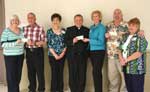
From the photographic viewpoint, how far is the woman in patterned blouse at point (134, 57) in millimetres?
3747

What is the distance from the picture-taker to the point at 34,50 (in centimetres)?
481

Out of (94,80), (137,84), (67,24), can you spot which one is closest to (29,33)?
(67,24)

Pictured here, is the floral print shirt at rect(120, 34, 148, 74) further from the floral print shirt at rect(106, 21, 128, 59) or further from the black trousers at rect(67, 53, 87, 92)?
the black trousers at rect(67, 53, 87, 92)

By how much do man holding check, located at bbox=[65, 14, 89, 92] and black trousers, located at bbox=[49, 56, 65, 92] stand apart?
0.57 feet

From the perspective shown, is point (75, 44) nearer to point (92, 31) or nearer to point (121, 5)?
point (92, 31)

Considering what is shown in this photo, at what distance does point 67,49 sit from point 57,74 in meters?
0.49

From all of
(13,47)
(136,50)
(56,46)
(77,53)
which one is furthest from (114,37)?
(13,47)

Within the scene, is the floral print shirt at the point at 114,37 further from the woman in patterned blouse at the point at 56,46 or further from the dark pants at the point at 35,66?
the dark pants at the point at 35,66

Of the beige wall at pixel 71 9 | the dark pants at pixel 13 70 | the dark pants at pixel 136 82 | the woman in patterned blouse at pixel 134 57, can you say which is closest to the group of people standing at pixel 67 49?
the dark pants at pixel 13 70

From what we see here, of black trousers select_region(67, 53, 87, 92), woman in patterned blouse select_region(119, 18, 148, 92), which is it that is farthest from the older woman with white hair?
woman in patterned blouse select_region(119, 18, 148, 92)

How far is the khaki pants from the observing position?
185 inches

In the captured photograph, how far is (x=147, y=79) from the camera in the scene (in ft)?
16.3

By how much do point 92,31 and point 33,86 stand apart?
1.43 m

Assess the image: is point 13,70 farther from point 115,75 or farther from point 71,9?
point 115,75
